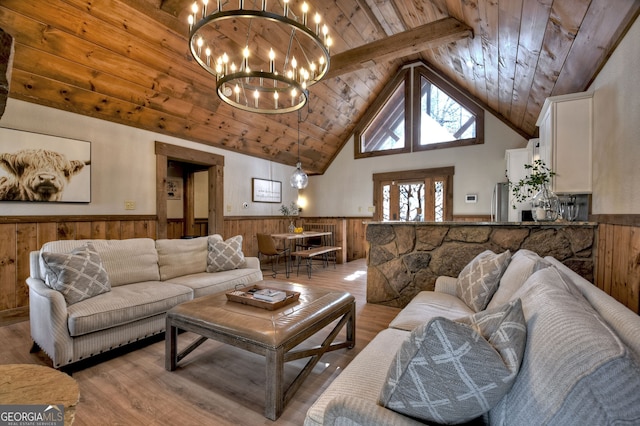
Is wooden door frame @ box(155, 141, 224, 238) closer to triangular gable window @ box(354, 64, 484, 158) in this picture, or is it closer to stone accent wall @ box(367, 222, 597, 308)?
stone accent wall @ box(367, 222, 597, 308)

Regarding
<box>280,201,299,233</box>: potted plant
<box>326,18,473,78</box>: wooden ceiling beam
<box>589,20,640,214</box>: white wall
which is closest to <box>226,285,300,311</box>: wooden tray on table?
<box>589,20,640,214</box>: white wall

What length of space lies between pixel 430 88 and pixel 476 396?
6.41 m

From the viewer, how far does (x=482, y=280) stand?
80.5 inches

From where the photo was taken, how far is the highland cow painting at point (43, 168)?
2977 millimetres

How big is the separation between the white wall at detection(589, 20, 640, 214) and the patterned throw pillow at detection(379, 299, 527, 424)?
1635mm

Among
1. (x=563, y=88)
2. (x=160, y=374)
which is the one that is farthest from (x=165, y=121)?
(x=563, y=88)

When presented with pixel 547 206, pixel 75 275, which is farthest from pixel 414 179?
pixel 75 275

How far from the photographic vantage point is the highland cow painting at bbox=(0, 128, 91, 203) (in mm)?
2977

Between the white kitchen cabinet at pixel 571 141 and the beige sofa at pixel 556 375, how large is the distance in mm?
1722

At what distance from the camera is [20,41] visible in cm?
272

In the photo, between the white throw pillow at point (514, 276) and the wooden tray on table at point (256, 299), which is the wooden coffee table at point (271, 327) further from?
the white throw pillow at point (514, 276)

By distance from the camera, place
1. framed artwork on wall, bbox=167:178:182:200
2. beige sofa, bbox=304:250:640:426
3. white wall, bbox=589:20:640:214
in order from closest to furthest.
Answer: beige sofa, bbox=304:250:640:426 → white wall, bbox=589:20:640:214 → framed artwork on wall, bbox=167:178:182:200

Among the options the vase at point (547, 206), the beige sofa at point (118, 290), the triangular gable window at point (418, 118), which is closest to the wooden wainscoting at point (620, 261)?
the vase at point (547, 206)

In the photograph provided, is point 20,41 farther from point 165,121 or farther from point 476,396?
point 476,396
